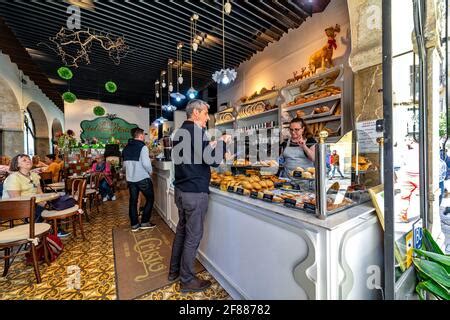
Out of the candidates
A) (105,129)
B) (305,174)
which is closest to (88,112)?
(105,129)

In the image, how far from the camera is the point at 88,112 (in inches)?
394

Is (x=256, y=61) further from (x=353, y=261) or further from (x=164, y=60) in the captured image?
(x=353, y=261)

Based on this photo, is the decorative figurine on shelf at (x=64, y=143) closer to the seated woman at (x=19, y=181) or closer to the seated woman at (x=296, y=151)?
the seated woman at (x=19, y=181)

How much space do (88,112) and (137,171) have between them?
823 cm

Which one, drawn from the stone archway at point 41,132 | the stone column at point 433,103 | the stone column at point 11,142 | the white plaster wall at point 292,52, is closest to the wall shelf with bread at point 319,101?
the white plaster wall at point 292,52

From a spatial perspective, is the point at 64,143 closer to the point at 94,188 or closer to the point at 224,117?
the point at 94,188

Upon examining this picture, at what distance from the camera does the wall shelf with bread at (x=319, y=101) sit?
127 inches

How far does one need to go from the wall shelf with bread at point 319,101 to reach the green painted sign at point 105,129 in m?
9.27

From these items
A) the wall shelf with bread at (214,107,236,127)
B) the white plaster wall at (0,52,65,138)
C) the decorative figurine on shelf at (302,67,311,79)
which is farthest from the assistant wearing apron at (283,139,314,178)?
the white plaster wall at (0,52,65,138)

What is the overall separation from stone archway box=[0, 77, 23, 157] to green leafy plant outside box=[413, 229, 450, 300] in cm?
1022

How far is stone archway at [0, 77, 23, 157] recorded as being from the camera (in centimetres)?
693

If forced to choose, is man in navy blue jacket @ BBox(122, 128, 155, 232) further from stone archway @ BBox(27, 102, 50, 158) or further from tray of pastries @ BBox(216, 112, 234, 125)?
stone archway @ BBox(27, 102, 50, 158)

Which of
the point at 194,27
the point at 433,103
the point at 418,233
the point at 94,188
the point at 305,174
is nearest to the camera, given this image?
the point at 418,233

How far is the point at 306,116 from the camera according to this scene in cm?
365
